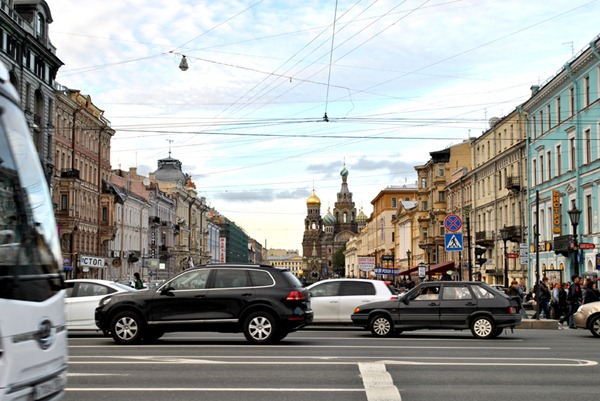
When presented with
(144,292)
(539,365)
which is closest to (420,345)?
(539,365)

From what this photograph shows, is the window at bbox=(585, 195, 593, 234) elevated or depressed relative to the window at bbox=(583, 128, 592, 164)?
depressed

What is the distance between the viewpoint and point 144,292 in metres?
18.3

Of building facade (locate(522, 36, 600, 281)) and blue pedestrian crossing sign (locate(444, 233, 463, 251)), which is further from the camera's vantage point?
building facade (locate(522, 36, 600, 281))

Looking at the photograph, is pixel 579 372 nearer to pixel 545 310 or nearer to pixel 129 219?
pixel 545 310

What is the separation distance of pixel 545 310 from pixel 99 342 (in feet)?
64.4

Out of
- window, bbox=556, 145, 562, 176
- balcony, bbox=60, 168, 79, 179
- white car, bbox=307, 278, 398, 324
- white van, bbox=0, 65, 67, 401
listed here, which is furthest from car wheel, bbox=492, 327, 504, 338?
balcony, bbox=60, 168, 79, 179

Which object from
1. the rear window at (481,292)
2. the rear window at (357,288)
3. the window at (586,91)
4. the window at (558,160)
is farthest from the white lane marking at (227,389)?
the window at (558,160)

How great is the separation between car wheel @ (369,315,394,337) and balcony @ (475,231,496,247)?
4462cm

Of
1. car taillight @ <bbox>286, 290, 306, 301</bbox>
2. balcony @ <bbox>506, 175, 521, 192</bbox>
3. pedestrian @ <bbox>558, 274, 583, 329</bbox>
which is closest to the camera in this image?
car taillight @ <bbox>286, 290, 306, 301</bbox>

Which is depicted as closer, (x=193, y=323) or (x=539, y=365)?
(x=539, y=365)

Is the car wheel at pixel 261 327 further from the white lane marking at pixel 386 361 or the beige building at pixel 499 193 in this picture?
the beige building at pixel 499 193

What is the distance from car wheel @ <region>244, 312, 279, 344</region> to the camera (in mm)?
17984

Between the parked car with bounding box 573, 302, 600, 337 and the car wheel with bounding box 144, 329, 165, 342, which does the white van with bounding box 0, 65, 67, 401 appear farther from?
the parked car with bounding box 573, 302, 600, 337

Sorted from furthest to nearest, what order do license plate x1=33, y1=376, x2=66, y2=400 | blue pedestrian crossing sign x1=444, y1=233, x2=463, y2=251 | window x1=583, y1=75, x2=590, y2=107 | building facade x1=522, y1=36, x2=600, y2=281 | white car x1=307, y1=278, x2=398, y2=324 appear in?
window x1=583, y1=75, x2=590, y2=107 → building facade x1=522, y1=36, x2=600, y2=281 → blue pedestrian crossing sign x1=444, y1=233, x2=463, y2=251 → white car x1=307, y1=278, x2=398, y2=324 → license plate x1=33, y1=376, x2=66, y2=400
